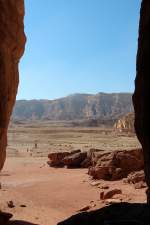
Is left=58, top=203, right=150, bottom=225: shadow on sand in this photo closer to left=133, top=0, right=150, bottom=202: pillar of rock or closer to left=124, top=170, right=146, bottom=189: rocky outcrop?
left=133, top=0, right=150, bottom=202: pillar of rock

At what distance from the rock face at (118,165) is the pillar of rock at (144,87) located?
28.9 feet

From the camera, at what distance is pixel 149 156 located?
10.9 metres

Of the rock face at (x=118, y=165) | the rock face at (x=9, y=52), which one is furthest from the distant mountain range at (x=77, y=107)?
the rock face at (x=9, y=52)

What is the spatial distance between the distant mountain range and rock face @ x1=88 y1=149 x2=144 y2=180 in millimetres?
141950

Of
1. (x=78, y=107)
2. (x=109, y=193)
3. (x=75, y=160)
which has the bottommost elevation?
(x=109, y=193)

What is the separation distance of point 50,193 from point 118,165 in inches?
175

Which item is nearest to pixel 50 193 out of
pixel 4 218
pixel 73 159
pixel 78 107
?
pixel 4 218

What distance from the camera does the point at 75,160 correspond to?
25.9 metres

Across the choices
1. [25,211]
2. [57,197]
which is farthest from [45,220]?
[57,197]

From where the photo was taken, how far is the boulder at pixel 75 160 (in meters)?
25.8

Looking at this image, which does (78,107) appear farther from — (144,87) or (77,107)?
(144,87)

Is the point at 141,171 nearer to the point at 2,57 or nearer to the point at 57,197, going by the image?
the point at 57,197

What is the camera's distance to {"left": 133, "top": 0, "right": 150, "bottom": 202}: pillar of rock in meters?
11.1

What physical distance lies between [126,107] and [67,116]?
1111 inches
